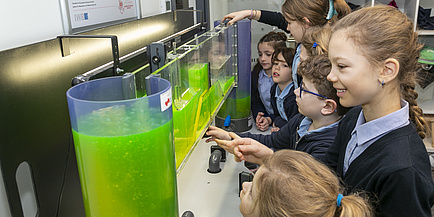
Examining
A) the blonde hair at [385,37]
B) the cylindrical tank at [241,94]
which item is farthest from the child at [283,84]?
the blonde hair at [385,37]

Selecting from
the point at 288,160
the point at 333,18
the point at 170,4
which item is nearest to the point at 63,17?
the point at 288,160

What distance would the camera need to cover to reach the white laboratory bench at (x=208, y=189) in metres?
1.28

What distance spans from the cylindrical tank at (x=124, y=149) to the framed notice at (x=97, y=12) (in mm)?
364

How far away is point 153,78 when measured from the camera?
2.48ft

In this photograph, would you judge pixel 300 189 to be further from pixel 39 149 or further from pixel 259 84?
pixel 259 84

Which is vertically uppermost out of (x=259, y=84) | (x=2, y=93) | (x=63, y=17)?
(x=63, y=17)

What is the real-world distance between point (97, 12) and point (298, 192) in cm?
85

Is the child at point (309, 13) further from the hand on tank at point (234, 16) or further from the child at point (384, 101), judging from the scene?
the child at point (384, 101)

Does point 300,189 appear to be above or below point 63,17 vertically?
below

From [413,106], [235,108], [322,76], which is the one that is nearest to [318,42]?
[322,76]

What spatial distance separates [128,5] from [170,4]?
1.57ft

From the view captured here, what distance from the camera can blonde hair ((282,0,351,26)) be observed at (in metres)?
1.58

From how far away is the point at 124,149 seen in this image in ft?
2.18

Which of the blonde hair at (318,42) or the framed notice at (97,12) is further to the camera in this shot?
the blonde hair at (318,42)
